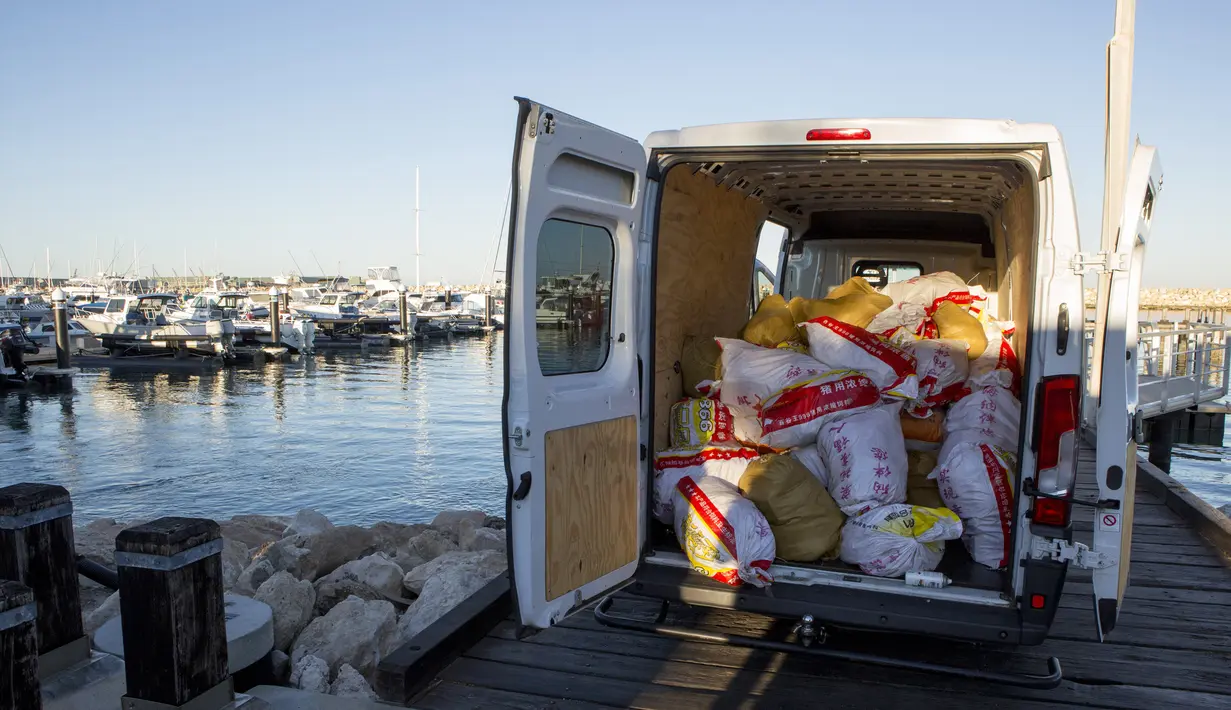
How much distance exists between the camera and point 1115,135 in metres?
2.95

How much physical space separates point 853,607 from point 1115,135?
77.2 inches

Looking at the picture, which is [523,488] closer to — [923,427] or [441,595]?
[441,595]

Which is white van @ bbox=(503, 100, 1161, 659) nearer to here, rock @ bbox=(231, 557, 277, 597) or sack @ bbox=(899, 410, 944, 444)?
sack @ bbox=(899, 410, 944, 444)

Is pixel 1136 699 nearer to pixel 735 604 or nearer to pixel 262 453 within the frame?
pixel 735 604

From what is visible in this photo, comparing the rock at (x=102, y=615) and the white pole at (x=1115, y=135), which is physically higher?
the white pole at (x=1115, y=135)

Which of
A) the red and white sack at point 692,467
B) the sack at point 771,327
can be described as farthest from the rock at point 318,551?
the sack at point 771,327

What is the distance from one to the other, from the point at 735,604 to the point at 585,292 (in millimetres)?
1390

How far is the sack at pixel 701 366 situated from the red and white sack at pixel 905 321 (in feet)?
3.34

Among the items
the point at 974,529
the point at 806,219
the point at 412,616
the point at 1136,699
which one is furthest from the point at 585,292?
the point at 806,219

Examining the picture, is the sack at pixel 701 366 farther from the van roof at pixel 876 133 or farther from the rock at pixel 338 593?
the rock at pixel 338 593

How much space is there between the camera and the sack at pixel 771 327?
485cm

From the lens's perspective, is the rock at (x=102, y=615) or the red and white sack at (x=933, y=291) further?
the red and white sack at (x=933, y=291)

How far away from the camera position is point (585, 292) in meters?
3.38

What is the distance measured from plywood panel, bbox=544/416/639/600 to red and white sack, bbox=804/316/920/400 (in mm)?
1313
